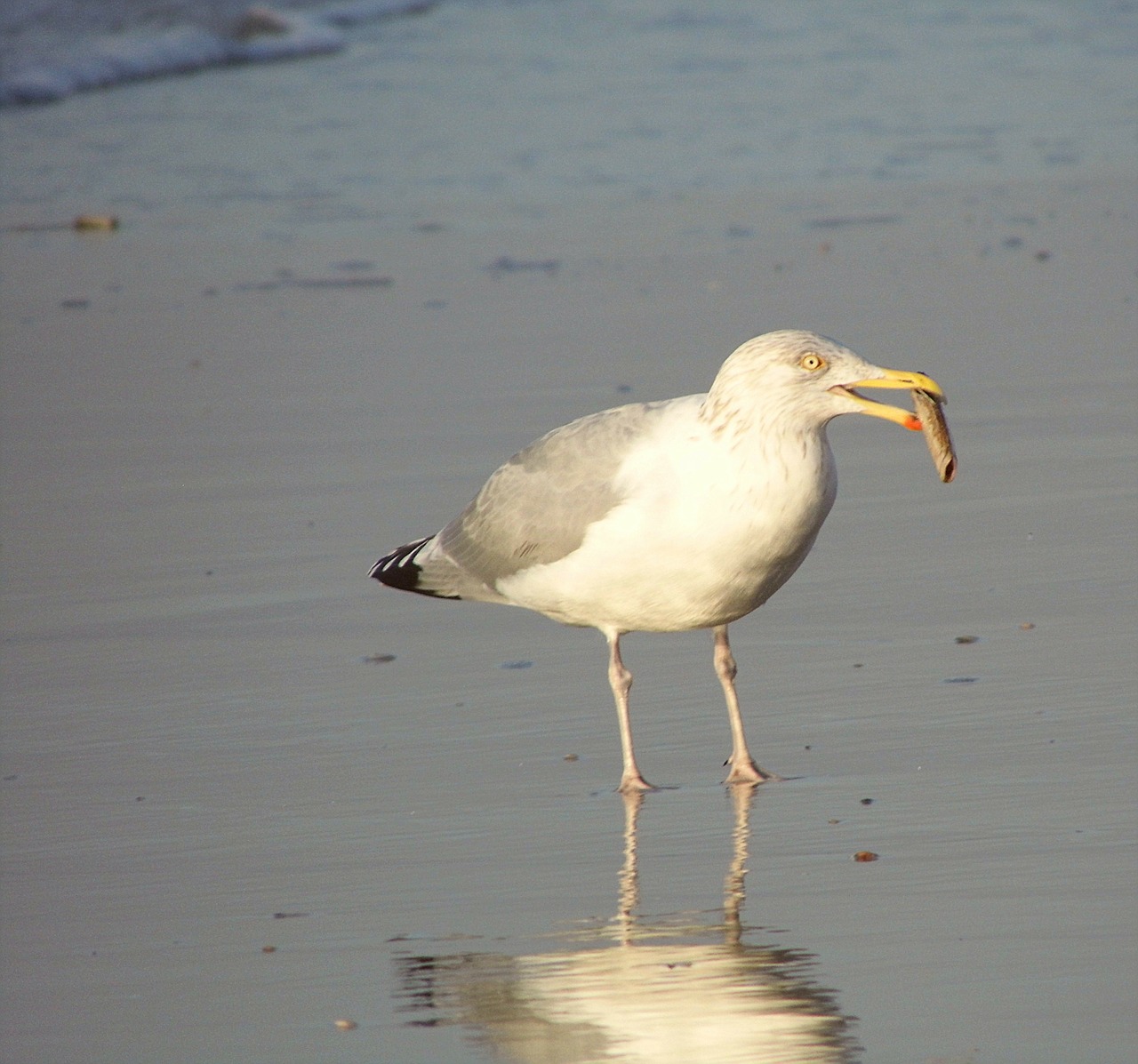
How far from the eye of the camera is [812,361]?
5055mm

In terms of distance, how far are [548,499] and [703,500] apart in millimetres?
576

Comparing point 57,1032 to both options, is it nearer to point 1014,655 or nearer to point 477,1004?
point 477,1004

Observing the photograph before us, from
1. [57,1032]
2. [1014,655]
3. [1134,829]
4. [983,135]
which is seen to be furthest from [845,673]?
[983,135]

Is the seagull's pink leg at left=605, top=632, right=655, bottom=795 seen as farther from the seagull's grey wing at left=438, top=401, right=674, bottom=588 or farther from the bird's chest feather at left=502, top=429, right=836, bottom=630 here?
the seagull's grey wing at left=438, top=401, right=674, bottom=588

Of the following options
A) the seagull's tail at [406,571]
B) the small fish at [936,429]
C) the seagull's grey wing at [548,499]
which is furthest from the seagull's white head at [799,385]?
the seagull's tail at [406,571]

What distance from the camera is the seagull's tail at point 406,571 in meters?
5.99

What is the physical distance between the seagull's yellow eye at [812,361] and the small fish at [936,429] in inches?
10.8

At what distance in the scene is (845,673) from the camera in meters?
5.62

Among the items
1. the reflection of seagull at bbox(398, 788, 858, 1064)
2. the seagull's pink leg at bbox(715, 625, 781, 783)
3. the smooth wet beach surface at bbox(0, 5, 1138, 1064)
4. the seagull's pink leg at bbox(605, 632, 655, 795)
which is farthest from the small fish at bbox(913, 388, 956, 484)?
the reflection of seagull at bbox(398, 788, 858, 1064)

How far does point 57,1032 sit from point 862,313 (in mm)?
7215

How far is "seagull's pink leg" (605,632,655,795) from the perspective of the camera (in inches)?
194

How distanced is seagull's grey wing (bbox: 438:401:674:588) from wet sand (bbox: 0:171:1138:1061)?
0.35 m

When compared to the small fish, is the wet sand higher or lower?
lower

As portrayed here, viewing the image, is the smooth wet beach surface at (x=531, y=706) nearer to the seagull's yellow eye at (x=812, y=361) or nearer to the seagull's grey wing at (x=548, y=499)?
the seagull's grey wing at (x=548, y=499)
